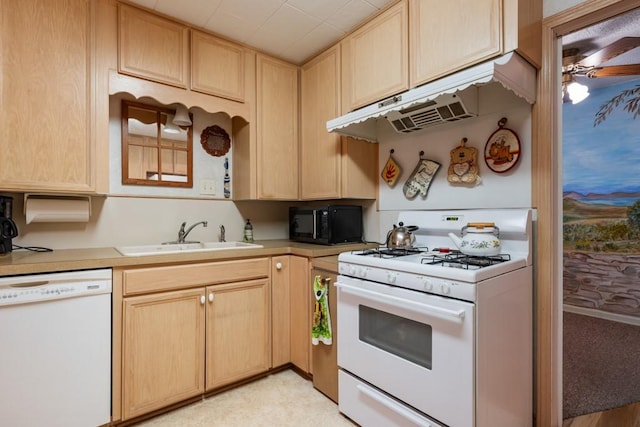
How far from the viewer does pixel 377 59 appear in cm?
195

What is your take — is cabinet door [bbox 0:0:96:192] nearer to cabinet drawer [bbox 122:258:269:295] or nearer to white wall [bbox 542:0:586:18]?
cabinet drawer [bbox 122:258:269:295]

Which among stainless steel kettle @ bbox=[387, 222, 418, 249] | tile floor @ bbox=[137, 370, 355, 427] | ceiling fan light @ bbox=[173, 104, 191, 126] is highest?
ceiling fan light @ bbox=[173, 104, 191, 126]

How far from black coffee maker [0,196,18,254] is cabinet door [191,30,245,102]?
1228 millimetres

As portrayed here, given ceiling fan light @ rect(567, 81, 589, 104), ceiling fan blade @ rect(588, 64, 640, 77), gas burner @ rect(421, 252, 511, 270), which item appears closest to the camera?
gas burner @ rect(421, 252, 511, 270)

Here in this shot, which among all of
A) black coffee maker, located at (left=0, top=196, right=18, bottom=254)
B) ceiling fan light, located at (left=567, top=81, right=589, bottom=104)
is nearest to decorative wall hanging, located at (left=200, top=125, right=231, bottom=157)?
black coffee maker, located at (left=0, top=196, right=18, bottom=254)

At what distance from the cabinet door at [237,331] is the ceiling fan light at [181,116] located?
1241 millimetres

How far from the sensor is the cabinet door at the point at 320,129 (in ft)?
7.51

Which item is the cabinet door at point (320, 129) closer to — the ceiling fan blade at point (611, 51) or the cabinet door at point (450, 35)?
the cabinet door at point (450, 35)

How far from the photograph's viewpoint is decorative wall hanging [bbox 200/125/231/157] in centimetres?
246

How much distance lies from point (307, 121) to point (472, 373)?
6.74 ft

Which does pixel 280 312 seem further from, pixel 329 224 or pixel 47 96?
pixel 47 96

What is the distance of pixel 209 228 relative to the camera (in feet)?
8.05

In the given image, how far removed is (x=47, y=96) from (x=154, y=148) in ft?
2.20

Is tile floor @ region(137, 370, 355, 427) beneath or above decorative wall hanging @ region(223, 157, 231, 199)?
beneath
